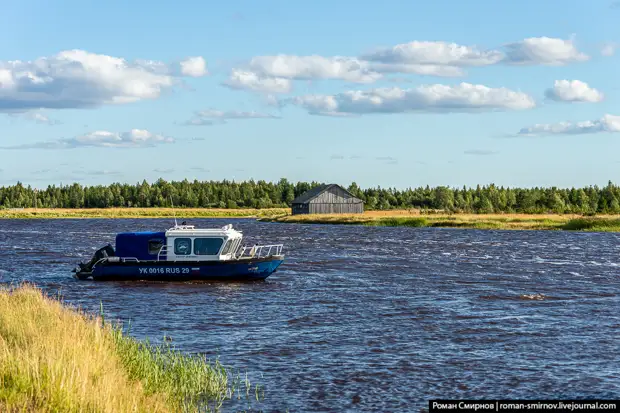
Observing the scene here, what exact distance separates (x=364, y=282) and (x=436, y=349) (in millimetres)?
18910

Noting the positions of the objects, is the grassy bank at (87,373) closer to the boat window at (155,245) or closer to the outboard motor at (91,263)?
the boat window at (155,245)

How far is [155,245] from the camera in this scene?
4250 cm

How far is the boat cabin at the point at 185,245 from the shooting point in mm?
41906

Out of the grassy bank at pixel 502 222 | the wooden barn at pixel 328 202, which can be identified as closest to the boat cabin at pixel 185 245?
the grassy bank at pixel 502 222

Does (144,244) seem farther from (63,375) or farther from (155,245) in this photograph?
(63,375)

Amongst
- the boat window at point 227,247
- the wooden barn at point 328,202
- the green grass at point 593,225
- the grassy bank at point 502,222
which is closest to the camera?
the boat window at point 227,247

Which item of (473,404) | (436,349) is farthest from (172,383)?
(436,349)

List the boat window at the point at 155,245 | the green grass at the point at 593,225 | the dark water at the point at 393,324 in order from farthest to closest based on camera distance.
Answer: the green grass at the point at 593,225 < the boat window at the point at 155,245 < the dark water at the point at 393,324

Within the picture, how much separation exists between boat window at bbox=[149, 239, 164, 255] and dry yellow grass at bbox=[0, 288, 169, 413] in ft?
77.5

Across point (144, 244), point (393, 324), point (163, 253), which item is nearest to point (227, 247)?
point (163, 253)

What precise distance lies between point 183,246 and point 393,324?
16.9 m

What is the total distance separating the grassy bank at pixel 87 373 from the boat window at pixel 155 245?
20.0 meters

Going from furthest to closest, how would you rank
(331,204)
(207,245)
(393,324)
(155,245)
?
A: (331,204), (155,245), (207,245), (393,324)

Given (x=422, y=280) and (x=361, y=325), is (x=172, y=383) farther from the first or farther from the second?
(x=422, y=280)
